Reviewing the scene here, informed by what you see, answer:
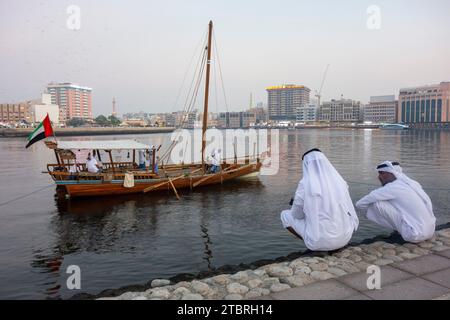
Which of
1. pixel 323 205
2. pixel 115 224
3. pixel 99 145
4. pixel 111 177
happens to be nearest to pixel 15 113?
pixel 99 145

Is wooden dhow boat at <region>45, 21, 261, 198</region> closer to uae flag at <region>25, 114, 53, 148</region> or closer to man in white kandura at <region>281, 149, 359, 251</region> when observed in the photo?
uae flag at <region>25, 114, 53, 148</region>

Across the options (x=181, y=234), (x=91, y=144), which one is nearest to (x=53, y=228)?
(x=181, y=234)

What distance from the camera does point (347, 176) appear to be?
28672 mm

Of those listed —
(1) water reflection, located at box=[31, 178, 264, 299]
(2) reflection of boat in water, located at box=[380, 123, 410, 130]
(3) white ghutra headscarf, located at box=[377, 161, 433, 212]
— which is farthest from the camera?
(2) reflection of boat in water, located at box=[380, 123, 410, 130]

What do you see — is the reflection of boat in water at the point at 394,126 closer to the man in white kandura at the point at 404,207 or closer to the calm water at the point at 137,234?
the calm water at the point at 137,234

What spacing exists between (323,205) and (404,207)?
1.95 metres

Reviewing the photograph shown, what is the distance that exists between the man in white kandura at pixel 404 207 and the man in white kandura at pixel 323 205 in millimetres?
873

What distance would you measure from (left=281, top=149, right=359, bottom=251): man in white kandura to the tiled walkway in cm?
93

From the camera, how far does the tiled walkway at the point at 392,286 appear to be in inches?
206

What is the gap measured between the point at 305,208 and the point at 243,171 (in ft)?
68.5

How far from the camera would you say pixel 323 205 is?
6.58 meters

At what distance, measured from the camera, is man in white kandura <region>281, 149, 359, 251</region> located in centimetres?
658

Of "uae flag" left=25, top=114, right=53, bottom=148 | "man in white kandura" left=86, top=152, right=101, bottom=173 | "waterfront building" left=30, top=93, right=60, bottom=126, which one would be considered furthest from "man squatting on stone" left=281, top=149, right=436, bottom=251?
"waterfront building" left=30, top=93, right=60, bottom=126

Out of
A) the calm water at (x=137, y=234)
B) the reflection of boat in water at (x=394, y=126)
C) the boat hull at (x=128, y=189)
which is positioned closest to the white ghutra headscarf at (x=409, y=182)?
the calm water at (x=137, y=234)
